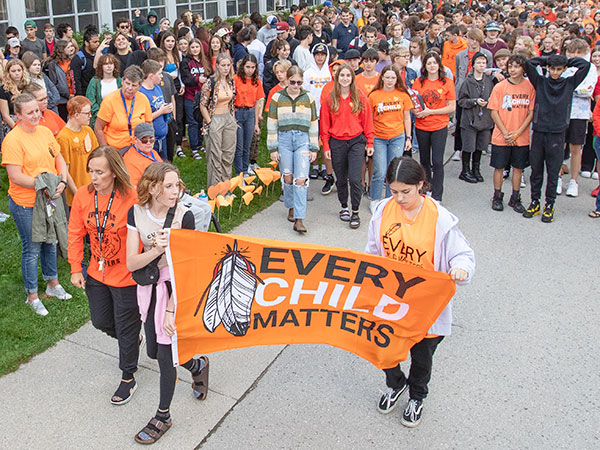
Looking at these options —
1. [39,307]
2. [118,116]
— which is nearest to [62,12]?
[118,116]

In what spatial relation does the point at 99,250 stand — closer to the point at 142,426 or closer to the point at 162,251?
the point at 162,251

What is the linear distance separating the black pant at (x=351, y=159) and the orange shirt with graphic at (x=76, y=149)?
3001mm

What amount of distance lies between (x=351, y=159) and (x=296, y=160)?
0.69m

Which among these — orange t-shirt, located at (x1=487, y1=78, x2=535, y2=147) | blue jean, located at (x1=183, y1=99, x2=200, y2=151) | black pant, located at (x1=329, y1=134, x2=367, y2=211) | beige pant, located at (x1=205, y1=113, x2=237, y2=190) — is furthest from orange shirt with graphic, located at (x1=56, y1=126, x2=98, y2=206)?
orange t-shirt, located at (x1=487, y1=78, x2=535, y2=147)

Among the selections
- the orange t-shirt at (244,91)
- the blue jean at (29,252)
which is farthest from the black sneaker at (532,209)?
the blue jean at (29,252)

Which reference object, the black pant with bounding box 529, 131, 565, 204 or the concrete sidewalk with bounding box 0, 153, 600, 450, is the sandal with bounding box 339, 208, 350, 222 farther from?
the black pant with bounding box 529, 131, 565, 204

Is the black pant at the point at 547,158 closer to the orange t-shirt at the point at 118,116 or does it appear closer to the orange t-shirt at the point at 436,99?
the orange t-shirt at the point at 436,99

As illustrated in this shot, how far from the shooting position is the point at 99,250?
4801 mm

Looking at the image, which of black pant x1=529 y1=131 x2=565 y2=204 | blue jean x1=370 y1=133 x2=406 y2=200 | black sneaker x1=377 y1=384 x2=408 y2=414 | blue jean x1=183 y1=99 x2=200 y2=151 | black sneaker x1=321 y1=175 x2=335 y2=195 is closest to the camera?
black sneaker x1=377 y1=384 x2=408 y2=414

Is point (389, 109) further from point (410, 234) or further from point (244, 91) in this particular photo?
point (410, 234)

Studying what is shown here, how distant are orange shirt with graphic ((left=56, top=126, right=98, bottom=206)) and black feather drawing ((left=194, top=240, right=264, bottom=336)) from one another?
3.06m

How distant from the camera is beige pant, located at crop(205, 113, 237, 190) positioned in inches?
358

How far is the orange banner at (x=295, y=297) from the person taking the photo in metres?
4.46

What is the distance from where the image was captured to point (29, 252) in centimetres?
634
